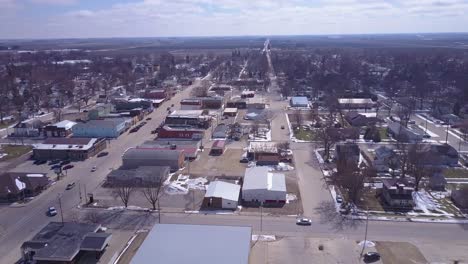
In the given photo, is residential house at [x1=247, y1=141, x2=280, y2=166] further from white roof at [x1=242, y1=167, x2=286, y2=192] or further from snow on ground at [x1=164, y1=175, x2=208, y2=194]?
snow on ground at [x1=164, y1=175, x2=208, y2=194]

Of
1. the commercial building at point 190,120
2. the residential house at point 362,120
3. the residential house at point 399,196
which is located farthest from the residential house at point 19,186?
the residential house at point 362,120

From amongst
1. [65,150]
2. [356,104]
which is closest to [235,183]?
[65,150]

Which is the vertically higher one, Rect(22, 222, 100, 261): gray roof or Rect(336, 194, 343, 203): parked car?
Rect(22, 222, 100, 261): gray roof

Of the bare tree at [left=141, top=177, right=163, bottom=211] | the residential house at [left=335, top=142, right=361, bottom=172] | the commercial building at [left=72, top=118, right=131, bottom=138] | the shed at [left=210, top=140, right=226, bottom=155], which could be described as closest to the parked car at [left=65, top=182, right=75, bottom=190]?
the bare tree at [left=141, top=177, right=163, bottom=211]

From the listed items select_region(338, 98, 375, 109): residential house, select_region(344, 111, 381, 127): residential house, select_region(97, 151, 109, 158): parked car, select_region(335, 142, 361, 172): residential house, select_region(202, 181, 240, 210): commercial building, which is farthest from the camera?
select_region(338, 98, 375, 109): residential house

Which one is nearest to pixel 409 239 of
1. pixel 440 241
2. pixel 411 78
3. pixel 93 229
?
pixel 440 241

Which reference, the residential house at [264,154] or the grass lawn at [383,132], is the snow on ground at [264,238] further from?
the grass lawn at [383,132]
